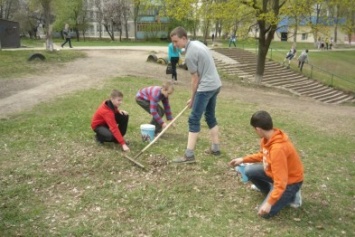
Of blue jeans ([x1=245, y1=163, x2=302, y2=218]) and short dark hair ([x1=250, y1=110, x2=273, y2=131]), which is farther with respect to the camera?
blue jeans ([x1=245, y1=163, x2=302, y2=218])

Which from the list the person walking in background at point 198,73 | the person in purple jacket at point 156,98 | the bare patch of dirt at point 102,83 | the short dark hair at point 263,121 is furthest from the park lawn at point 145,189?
the bare patch of dirt at point 102,83

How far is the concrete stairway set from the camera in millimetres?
22359

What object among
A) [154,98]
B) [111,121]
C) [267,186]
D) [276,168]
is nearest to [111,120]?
[111,121]

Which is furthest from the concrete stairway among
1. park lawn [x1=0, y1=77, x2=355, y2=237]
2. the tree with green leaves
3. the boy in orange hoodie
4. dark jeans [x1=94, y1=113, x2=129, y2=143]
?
the boy in orange hoodie

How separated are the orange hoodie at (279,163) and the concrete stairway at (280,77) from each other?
55.6 feet

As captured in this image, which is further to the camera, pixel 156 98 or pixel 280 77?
pixel 280 77

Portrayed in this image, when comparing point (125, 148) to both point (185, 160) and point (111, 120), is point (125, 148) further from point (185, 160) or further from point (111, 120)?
point (185, 160)

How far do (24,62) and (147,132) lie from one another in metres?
14.1

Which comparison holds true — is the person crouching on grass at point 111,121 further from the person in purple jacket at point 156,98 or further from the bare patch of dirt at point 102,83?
the bare patch of dirt at point 102,83

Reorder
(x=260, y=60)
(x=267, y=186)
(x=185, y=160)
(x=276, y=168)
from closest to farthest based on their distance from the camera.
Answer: (x=276, y=168) → (x=267, y=186) → (x=185, y=160) → (x=260, y=60)

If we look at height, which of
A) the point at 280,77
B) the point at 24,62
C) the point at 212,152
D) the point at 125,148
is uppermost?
the point at 24,62

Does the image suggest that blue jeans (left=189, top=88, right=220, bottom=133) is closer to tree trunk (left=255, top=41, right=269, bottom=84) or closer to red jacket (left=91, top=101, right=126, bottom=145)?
red jacket (left=91, top=101, right=126, bottom=145)

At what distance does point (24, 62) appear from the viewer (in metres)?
18.6

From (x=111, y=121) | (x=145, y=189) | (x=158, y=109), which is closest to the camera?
(x=145, y=189)
